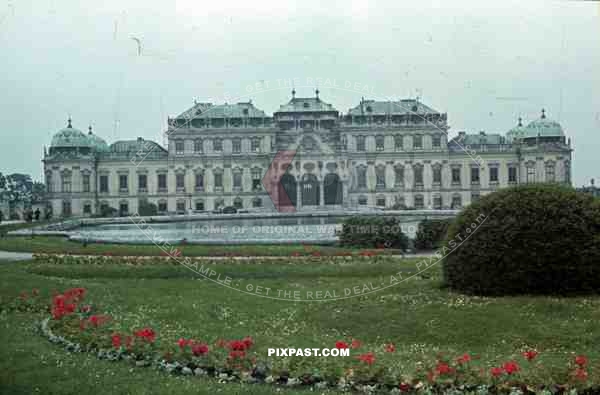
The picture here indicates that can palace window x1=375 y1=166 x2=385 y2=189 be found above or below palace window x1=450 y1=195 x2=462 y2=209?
above

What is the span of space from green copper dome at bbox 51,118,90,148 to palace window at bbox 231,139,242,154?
12275 mm

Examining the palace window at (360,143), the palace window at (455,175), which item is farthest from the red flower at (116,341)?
the palace window at (360,143)

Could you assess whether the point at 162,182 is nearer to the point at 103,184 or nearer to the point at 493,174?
the point at 103,184

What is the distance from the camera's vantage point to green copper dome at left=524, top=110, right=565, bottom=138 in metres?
30.8

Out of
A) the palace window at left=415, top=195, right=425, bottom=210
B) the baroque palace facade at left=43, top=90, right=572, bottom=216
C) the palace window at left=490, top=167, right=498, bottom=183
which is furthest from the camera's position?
the baroque palace facade at left=43, top=90, right=572, bottom=216

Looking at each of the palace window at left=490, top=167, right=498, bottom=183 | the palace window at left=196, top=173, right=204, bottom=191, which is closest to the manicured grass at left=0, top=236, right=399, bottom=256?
the palace window at left=490, top=167, right=498, bottom=183

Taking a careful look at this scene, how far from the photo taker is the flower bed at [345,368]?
22.2 ft

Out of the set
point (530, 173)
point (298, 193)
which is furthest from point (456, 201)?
point (298, 193)

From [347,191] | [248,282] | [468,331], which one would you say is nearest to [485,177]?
[347,191]

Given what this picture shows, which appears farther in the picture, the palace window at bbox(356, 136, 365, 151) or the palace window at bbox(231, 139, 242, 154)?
the palace window at bbox(231, 139, 242, 154)

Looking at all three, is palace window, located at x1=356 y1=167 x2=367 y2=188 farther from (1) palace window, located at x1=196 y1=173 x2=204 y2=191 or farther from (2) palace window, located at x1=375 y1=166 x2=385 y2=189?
(1) palace window, located at x1=196 y1=173 x2=204 y2=191

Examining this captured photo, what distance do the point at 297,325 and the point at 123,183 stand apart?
42630 millimetres

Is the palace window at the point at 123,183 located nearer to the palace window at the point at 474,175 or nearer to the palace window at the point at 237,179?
the palace window at the point at 237,179

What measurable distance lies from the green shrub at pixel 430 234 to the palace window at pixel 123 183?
3337 cm
